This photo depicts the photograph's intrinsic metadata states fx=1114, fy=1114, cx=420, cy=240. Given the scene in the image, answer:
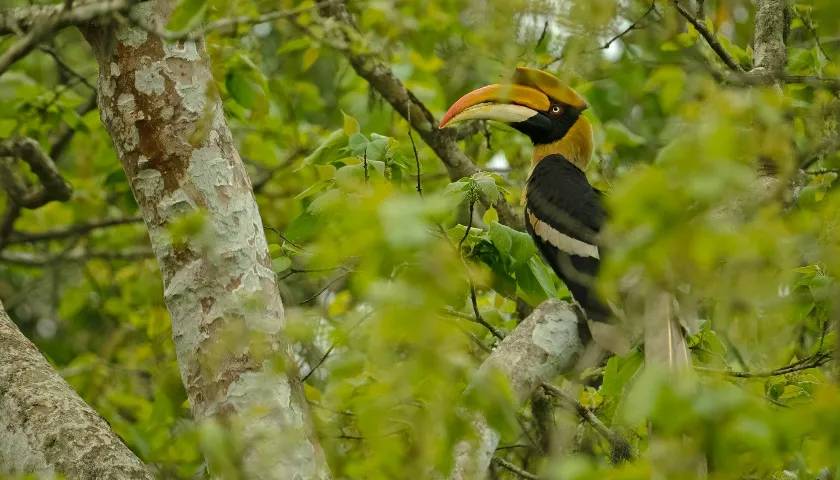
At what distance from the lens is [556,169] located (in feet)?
15.5

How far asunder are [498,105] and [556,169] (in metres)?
0.37

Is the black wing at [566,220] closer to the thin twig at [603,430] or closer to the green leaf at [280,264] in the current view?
the thin twig at [603,430]

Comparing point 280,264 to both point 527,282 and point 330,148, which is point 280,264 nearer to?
point 330,148

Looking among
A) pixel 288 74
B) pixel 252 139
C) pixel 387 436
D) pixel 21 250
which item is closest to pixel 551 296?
pixel 387 436

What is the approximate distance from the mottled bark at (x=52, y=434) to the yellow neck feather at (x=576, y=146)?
2.67 meters

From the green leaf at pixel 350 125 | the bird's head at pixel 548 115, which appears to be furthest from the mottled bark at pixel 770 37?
the green leaf at pixel 350 125

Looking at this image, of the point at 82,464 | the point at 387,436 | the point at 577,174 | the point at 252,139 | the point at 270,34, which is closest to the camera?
the point at 387,436

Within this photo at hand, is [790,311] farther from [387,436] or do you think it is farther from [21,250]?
[21,250]

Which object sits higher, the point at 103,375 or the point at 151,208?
the point at 151,208

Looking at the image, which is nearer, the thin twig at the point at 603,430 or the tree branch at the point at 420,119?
the thin twig at the point at 603,430

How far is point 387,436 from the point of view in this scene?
2236mm

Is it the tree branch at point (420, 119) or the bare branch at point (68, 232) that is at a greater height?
the tree branch at point (420, 119)

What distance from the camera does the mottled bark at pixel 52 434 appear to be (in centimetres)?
307

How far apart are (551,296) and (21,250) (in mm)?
4714
